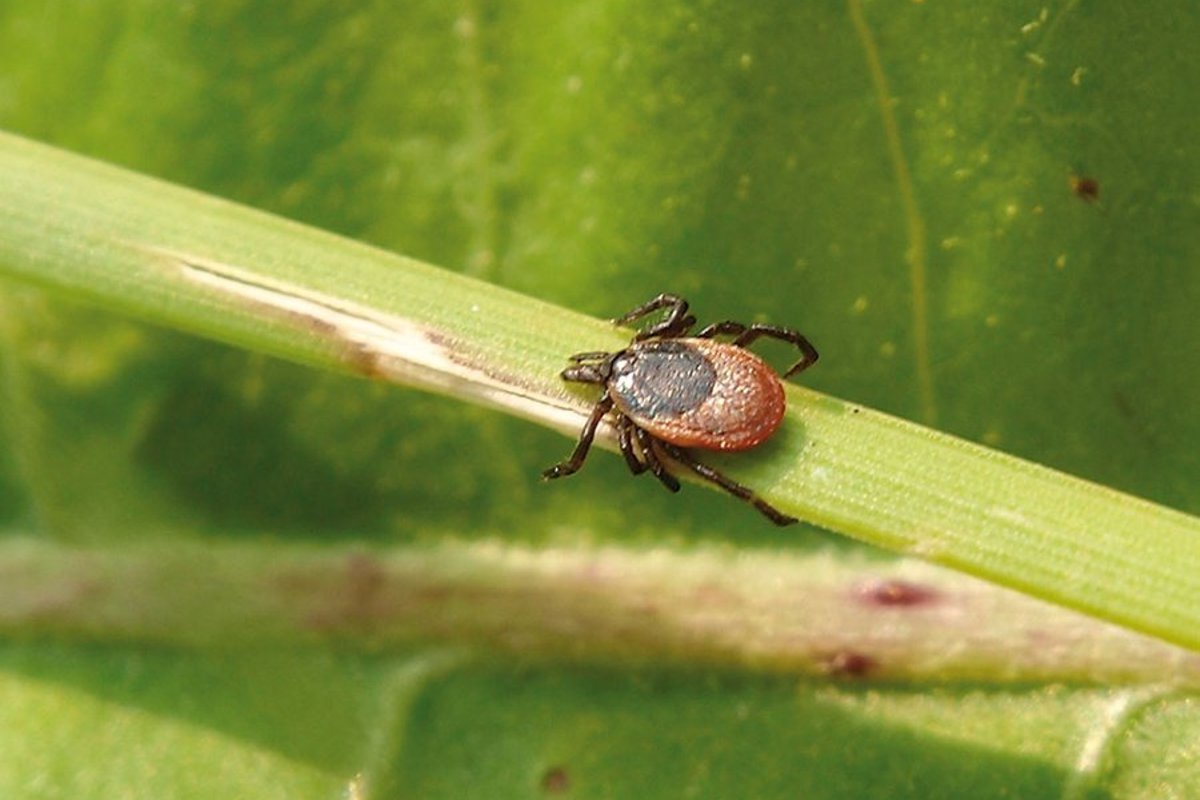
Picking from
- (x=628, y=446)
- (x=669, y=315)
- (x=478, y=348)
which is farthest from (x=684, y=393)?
(x=478, y=348)

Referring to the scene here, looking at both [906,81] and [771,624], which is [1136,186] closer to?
[906,81]

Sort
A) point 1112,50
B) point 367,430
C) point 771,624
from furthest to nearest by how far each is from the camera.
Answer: point 367,430 < point 771,624 < point 1112,50

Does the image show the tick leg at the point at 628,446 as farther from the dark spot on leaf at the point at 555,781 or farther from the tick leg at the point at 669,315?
the dark spot on leaf at the point at 555,781

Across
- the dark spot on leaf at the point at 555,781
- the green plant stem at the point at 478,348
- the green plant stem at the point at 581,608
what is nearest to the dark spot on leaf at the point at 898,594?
the green plant stem at the point at 581,608

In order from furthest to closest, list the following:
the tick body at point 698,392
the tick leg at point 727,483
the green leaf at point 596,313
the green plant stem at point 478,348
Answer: the green leaf at point 596,313 → the tick body at point 698,392 → the tick leg at point 727,483 → the green plant stem at point 478,348

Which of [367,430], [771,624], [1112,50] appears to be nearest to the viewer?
[1112,50]

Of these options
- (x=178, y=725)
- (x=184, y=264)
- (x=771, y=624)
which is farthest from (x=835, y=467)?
(x=178, y=725)

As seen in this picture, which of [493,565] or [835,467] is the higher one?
[835,467]
